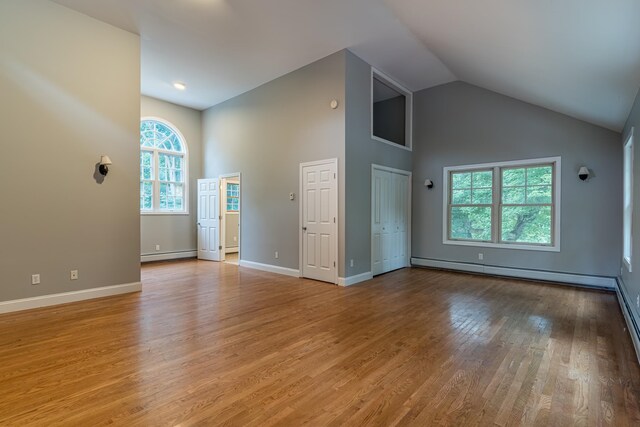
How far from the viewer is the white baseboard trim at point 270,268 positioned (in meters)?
5.96

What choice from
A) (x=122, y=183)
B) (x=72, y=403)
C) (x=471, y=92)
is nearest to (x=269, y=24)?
(x=122, y=183)

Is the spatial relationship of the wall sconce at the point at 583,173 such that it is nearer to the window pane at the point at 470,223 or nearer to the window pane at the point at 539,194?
the window pane at the point at 539,194

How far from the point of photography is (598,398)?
6.72ft

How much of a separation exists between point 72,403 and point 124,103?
417cm

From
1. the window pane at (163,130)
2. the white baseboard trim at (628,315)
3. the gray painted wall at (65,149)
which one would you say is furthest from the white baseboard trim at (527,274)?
the window pane at (163,130)

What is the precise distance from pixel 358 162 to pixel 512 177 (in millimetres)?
2982

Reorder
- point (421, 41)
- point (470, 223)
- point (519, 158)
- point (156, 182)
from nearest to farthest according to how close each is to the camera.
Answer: point (421, 41)
point (519, 158)
point (470, 223)
point (156, 182)

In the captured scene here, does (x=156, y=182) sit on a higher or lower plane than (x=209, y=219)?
higher

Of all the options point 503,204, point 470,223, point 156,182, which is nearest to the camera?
point 503,204

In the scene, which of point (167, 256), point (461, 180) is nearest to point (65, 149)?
point (167, 256)

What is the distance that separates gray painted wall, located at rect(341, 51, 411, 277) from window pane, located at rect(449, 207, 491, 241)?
2.07 metres

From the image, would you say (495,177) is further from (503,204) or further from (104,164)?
(104,164)

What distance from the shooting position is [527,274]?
560cm

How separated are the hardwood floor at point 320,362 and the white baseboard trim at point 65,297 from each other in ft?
0.62
